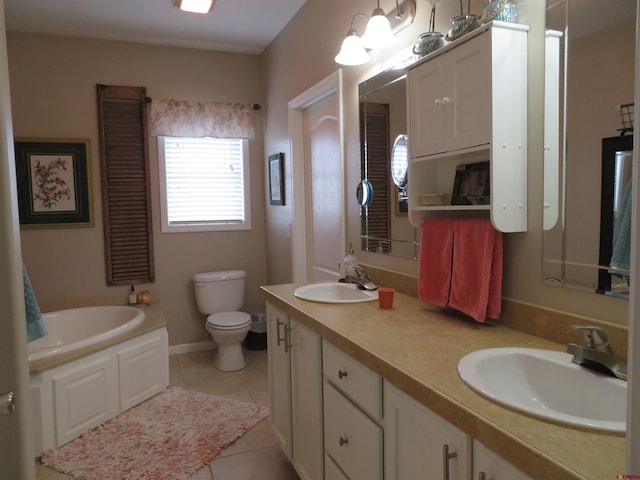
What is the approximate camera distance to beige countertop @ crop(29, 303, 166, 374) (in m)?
2.52

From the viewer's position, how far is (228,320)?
12.1 ft

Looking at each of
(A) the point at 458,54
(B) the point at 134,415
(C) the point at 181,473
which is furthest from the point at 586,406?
(B) the point at 134,415

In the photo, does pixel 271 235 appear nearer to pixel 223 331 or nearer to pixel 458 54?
pixel 223 331

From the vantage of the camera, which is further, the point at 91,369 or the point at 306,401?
the point at 91,369

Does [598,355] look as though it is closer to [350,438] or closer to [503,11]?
[350,438]

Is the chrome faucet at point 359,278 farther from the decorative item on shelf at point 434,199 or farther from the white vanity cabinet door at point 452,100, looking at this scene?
the white vanity cabinet door at point 452,100

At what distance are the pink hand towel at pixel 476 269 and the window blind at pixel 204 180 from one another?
2.94m

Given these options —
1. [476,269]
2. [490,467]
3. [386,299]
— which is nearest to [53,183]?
[386,299]

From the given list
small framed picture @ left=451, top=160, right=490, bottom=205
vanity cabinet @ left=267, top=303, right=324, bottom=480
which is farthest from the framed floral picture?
small framed picture @ left=451, top=160, right=490, bottom=205

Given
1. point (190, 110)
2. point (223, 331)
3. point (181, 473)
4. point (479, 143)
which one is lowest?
point (181, 473)

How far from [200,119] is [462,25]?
9.60ft

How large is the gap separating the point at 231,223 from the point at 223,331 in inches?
44.7

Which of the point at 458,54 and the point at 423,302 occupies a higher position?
the point at 458,54

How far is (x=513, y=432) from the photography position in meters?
0.87
